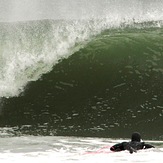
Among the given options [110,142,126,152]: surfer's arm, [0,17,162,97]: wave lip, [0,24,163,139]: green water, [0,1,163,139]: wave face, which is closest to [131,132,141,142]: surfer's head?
[110,142,126,152]: surfer's arm

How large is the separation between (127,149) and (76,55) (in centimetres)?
884

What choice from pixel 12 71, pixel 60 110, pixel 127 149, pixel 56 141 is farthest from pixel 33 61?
pixel 127 149

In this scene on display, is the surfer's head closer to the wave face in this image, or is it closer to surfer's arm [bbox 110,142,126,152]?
surfer's arm [bbox 110,142,126,152]

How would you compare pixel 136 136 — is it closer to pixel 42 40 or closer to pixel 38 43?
pixel 38 43

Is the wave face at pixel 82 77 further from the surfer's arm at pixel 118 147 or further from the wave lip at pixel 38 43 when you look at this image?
the surfer's arm at pixel 118 147

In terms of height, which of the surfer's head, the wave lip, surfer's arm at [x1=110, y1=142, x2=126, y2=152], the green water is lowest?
surfer's arm at [x1=110, y1=142, x2=126, y2=152]

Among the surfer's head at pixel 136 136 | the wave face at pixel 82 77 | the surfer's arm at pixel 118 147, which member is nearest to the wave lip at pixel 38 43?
the wave face at pixel 82 77

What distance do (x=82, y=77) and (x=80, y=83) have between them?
40 cm

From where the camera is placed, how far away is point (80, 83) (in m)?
16.4

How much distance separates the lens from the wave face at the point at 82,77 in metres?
13.9

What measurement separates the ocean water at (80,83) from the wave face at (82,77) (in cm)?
3

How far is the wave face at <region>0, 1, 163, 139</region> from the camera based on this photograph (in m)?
13.9

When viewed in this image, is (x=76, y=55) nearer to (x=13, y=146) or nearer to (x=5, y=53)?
(x=5, y=53)

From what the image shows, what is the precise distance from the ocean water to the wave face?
0.03 m
